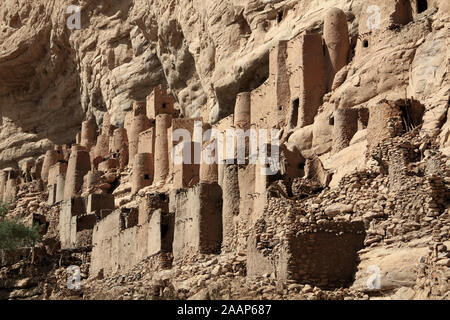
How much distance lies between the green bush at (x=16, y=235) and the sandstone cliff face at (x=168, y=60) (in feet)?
30.6

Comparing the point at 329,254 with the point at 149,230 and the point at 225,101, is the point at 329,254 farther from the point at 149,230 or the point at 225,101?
the point at 225,101

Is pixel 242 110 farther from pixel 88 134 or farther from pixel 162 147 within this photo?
pixel 88 134

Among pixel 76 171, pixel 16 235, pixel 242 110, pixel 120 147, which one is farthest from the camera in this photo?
pixel 120 147

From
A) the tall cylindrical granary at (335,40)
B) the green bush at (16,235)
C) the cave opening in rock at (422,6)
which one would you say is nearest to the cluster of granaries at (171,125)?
the tall cylindrical granary at (335,40)

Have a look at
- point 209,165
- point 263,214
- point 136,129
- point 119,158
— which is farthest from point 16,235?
point 263,214

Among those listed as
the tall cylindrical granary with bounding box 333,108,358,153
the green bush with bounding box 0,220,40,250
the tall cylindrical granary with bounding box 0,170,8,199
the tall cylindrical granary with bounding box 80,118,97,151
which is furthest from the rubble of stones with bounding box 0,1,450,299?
the tall cylindrical granary with bounding box 0,170,8,199

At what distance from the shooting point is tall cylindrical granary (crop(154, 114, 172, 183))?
45.3 meters

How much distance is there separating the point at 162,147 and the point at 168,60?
270 inches

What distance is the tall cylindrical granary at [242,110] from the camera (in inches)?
1574

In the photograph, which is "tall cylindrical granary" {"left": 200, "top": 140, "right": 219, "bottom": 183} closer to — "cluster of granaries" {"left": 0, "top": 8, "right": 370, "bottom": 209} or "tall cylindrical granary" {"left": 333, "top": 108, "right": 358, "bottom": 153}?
"cluster of granaries" {"left": 0, "top": 8, "right": 370, "bottom": 209}

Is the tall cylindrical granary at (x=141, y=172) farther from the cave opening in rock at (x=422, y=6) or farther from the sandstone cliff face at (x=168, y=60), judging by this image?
the cave opening in rock at (x=422, y=6)

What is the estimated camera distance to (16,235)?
43500 millimetres

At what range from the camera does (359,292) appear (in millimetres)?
21359

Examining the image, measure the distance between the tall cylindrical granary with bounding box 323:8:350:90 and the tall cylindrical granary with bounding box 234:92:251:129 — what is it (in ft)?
16.5
